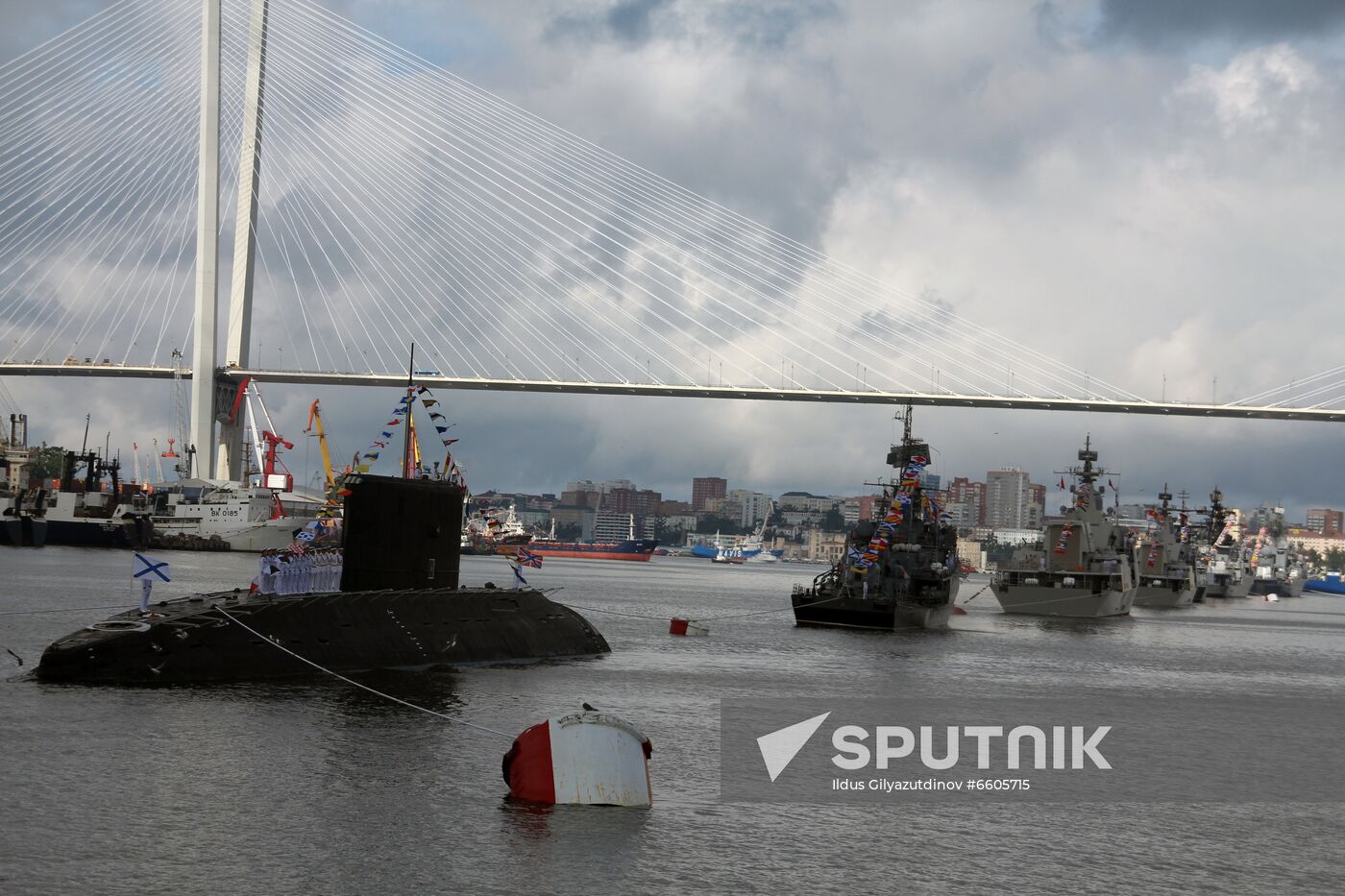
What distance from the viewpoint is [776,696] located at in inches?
949

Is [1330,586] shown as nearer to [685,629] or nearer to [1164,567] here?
[1164,567]

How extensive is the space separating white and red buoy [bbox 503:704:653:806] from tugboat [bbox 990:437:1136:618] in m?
53.8

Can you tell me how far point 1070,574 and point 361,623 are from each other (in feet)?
160

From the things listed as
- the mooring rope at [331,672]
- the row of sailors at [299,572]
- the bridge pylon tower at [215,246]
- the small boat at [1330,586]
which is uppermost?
the bridge pylon tower at [215,246]

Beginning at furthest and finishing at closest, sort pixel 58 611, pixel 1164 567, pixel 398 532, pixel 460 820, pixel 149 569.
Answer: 1. pixel 1164 567
2. pixel 58 611
3. pixel 398 532
4. pixel 149 569
5. pixel 460 820

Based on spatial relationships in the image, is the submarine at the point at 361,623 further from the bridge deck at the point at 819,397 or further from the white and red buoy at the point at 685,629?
the bridge deck at the point at 819,397

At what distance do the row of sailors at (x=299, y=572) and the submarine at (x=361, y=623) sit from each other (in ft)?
1.67

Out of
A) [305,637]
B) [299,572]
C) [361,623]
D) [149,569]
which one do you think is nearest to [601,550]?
[299,572]

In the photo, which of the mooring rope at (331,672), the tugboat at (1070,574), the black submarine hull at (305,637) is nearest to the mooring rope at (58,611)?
the black submarine hull at (305,637)

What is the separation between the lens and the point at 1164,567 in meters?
90.8

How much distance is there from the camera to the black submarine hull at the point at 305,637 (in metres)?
18.9

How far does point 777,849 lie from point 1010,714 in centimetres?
1168

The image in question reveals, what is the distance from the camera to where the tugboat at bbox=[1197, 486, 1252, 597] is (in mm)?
108312

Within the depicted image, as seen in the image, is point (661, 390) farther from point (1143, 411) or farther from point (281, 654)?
point (281, 654)
